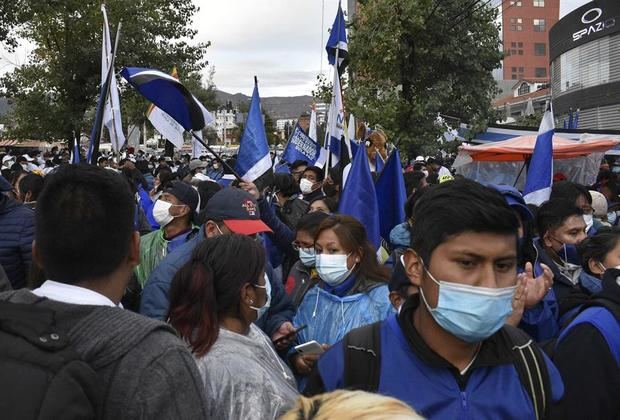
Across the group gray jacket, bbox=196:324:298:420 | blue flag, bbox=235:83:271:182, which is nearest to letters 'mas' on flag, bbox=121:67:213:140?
blue flag, bbox=235:83:271:182

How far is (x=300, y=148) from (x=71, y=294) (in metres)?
8.25

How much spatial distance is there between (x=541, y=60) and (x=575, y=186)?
10908 centimetres

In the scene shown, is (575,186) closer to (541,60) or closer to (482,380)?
(482,380)

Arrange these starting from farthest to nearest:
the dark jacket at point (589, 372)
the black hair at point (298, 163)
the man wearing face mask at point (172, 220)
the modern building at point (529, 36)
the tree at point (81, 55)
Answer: the modern building at point (529, 36) < the tree at point (81, 55) < the black hair at point (298, 163) < the man wearing face mask at point (172, 220) < the dark jacket at point (589, 372)

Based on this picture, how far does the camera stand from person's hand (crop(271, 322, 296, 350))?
3.36 metres

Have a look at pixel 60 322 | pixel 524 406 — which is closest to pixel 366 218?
pixel 524 406

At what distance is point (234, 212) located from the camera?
407cm

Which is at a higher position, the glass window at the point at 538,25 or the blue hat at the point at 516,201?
the glass window at the point at 538,25

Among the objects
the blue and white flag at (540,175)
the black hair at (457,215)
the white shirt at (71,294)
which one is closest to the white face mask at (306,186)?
the blue and white flag at (540,175)

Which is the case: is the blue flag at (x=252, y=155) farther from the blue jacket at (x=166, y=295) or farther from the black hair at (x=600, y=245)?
the black hair at (x=600, y=245)

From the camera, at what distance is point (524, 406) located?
197 centimetres

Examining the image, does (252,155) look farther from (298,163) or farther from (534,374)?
(534,374)

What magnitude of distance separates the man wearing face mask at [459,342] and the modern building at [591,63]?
1494 inches

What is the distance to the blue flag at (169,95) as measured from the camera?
6219mm
